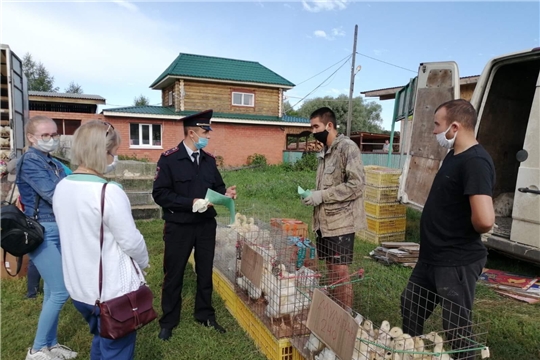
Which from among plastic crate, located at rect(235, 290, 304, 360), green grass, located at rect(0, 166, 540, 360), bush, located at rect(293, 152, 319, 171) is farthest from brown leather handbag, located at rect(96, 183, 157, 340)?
bush, located at rect(293, 152, 319, 171)

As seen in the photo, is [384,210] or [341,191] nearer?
[341,191]

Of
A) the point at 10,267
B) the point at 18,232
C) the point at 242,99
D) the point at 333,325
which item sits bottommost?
the point at 10,267

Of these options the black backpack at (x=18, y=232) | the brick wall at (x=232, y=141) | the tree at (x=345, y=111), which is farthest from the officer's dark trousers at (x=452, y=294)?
the tree at (x=345, y=111)

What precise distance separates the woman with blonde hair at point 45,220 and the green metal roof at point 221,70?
715 inches

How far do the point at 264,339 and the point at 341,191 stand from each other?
144 centimetres

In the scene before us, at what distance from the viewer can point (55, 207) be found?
1.97 m

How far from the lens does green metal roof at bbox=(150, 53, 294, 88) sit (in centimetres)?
2083

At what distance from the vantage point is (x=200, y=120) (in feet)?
11.0

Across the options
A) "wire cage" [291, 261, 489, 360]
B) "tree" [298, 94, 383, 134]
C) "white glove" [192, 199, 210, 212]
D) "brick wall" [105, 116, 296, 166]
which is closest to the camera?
"wire cage" [291, 261, 489, 360]

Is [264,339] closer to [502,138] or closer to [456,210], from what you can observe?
[456,210]

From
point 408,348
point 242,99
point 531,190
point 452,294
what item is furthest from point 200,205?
point 242,99

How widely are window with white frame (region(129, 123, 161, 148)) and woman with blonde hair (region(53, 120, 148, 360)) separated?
1878 cm

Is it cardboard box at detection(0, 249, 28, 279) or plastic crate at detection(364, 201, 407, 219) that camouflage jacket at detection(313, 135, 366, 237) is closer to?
plastic crate at detection(364, 201, 407, 219)

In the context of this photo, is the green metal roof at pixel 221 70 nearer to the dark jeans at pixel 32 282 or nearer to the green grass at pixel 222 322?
the dark jeans at pixel 32 282
